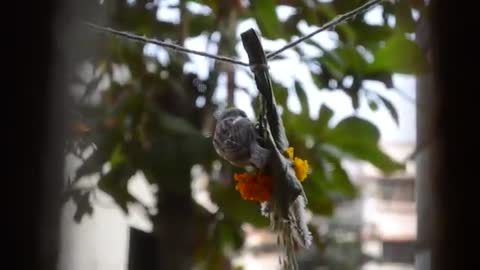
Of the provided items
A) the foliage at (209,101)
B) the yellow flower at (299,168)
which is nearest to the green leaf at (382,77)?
the foliage at (209,101)

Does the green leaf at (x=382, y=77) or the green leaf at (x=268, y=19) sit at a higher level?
the green leaf at (x=268, y=19)

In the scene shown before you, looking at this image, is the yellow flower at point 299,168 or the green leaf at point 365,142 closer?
the yellow flower at point 299,168

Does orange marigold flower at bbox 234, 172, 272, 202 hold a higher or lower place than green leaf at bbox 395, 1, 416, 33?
lower

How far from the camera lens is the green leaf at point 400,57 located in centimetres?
48

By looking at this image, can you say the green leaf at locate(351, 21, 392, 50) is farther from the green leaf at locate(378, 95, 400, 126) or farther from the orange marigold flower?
the orange marigold flower

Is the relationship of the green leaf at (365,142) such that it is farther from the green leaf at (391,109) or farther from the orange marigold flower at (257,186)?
the orange marigold flower at (257,186)

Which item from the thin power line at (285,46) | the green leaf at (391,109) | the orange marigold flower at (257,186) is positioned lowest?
the orange marigold flower at (257,186)

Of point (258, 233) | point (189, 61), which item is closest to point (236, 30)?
point (189, 61)

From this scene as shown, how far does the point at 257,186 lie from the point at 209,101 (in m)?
0.24

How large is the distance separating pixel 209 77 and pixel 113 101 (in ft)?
0.30

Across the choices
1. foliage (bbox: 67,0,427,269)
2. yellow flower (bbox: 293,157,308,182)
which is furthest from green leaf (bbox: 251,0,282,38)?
yellow flower (bbox: 293,157,308,182)

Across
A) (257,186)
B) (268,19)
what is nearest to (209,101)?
(268,19)

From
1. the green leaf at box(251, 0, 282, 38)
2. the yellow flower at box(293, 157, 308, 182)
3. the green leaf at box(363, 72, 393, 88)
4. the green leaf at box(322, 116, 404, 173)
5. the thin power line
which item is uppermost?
the green leaf at box(251, 0, 282, 38)

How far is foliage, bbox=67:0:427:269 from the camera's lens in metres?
0.52
